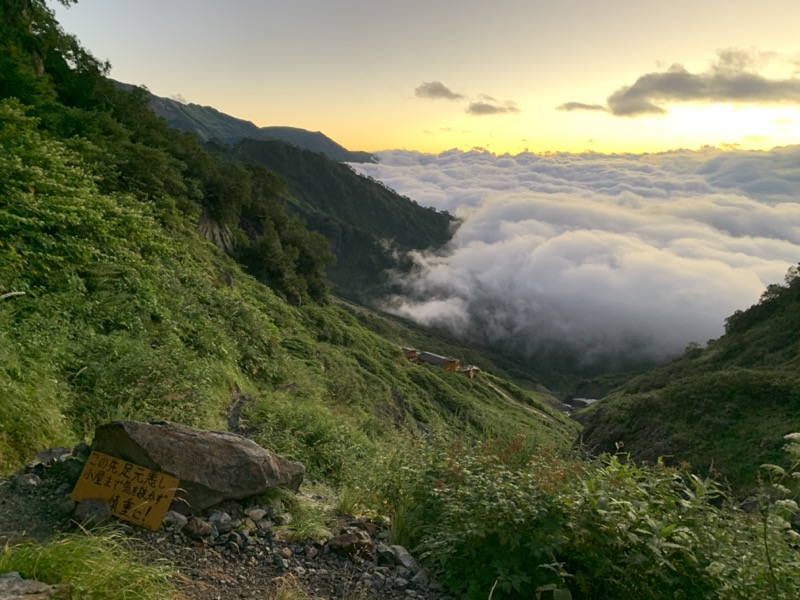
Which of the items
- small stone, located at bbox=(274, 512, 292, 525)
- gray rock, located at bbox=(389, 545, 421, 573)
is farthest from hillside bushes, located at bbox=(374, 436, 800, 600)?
small stone, located at bbox=(274, 512, 292, 525)

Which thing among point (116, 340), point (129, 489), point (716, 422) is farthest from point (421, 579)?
point (716, 422)

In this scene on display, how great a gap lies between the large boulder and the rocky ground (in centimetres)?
20

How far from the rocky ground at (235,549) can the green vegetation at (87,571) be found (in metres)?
0.41

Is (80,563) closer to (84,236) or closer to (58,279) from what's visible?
(58,279)

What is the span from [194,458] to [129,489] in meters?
0.68

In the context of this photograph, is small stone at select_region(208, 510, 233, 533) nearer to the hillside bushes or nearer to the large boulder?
the large boulder

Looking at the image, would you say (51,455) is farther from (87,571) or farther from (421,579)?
(421,579)

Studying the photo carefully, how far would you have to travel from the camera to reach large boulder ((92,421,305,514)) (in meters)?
5.55

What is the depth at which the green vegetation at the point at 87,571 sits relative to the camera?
3785 millimetres

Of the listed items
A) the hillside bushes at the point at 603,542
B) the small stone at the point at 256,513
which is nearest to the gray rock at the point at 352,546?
the hillside bushes at the point at 603,542

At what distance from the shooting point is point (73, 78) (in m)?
28.4

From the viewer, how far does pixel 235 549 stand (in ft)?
17.2

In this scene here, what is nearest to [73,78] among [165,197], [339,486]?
[165,197]

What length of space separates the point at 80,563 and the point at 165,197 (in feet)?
73.3
